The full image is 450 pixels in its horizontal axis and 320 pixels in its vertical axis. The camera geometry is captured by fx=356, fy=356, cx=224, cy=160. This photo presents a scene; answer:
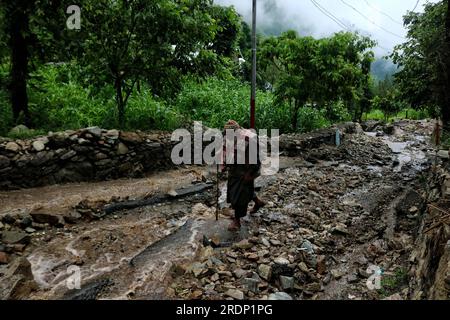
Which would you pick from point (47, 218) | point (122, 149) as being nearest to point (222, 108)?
point (122, 149)

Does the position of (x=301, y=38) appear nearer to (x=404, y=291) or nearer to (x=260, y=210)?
(x=260, y=210)

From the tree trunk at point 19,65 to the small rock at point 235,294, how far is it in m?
7.47

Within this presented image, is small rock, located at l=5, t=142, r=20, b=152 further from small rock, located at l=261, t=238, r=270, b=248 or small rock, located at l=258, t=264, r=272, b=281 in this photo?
small rock, located at l=258, t=264, r=272, b=281

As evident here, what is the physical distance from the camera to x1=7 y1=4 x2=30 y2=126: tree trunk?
9.01 meters

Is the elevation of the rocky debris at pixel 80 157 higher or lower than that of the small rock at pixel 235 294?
higher

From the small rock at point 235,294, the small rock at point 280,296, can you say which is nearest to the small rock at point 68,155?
the small rock at point 235,294

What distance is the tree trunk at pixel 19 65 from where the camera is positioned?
29.6 ft

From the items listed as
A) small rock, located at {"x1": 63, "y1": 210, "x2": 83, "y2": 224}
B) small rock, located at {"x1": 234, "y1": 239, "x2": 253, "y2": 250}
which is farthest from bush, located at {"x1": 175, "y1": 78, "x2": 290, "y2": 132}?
small rock, located at {"x1": 234, "y1": 239, "x2": 253, "y2": 250}

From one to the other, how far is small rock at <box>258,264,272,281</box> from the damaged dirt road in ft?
0.05

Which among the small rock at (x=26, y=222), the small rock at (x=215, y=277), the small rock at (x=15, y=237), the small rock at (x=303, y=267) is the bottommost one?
the small rock at (x=215, y=277)

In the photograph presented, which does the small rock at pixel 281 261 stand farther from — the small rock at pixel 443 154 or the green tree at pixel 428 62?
the green tree at pixel 428 62

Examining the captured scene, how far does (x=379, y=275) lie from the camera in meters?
5.11

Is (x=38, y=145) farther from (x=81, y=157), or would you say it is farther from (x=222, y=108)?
(x=222, y=108)
